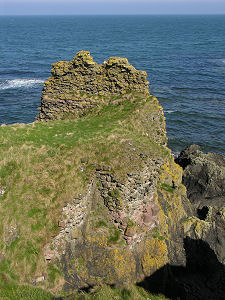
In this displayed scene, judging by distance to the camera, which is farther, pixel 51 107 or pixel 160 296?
pixel 51 107

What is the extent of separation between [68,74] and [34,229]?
613 inches

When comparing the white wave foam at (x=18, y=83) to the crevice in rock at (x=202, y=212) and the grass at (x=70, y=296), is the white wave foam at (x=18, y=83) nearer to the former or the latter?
the crevice in rock at (x=202, y=212)

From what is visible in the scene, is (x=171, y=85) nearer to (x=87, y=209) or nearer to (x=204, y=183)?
(x=204, y=183)

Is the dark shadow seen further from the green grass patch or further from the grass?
the green grass patch

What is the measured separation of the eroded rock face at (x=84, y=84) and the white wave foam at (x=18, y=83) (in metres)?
47.4

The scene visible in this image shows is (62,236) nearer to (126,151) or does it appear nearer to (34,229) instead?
(34,229)

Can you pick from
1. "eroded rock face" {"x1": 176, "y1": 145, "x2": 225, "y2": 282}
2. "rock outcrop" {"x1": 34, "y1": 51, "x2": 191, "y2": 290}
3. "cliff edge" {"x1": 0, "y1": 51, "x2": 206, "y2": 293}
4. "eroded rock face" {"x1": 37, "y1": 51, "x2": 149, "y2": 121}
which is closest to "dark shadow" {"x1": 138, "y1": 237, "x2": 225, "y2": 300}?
"cliff edge" {"x1": 0, "y1": 51, "x2": 206, "y2": 293}

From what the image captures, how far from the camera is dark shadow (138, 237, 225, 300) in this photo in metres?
17.4

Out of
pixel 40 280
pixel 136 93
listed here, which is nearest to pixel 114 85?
pixel 136 93

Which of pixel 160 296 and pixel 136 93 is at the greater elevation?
pixel 136 93

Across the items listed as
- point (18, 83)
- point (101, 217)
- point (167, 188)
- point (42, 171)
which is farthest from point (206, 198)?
point (18, 83)

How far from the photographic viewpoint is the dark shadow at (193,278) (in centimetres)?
1744

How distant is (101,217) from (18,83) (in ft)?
208

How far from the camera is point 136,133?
21250mm
